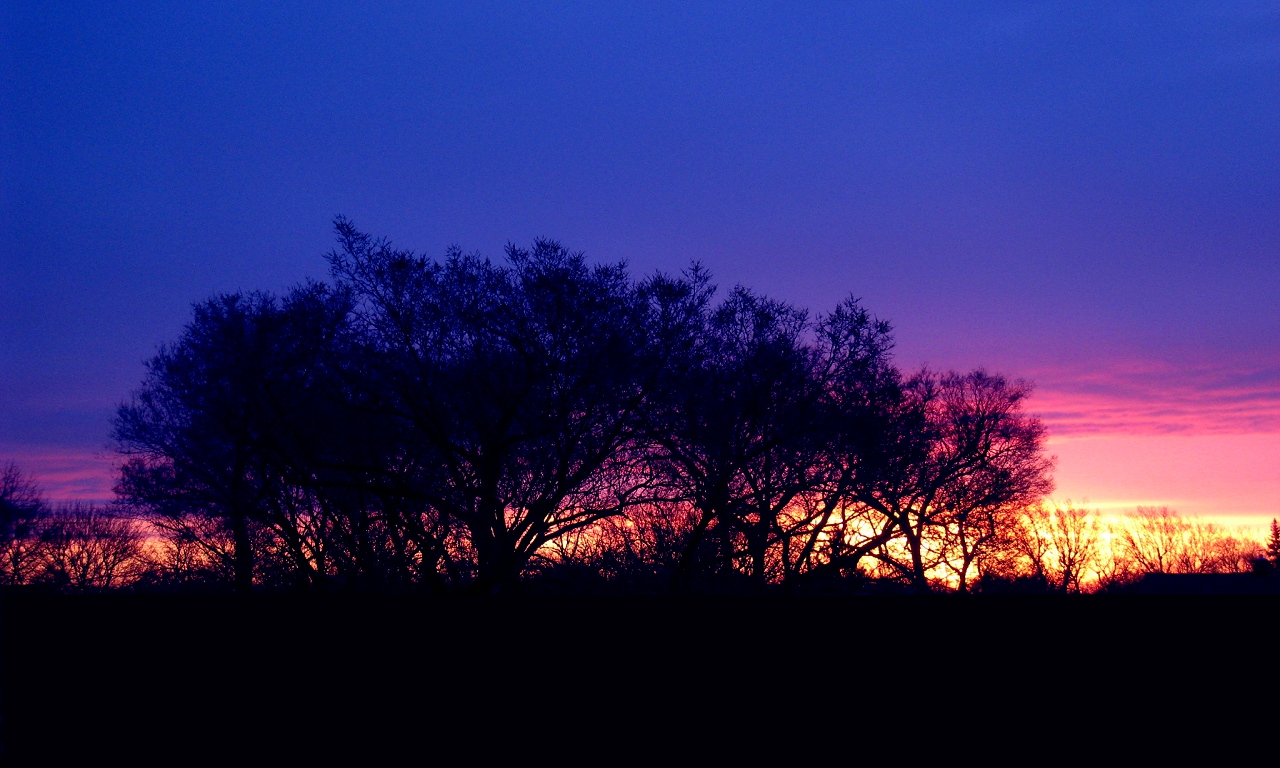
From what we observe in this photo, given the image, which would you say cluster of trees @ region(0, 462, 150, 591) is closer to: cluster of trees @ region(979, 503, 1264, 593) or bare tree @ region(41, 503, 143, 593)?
bare tree @ region(41, 503, 143, 593)

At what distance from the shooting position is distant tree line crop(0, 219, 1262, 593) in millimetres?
25203

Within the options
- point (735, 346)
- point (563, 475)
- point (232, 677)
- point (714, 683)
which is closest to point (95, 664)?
point (232, 677)

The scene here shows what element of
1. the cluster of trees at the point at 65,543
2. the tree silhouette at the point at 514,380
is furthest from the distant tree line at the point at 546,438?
the cluster of trees at the point at 65,543

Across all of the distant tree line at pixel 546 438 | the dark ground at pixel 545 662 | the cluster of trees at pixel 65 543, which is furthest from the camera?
the cluster of trees at pixel 65 543

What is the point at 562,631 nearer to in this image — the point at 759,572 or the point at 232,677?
the point at 232,677

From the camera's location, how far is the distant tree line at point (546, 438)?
25.2 metres

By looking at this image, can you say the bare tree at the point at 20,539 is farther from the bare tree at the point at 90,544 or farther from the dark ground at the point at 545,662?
the dark ground at the point at 545,662

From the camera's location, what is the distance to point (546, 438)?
25.5m

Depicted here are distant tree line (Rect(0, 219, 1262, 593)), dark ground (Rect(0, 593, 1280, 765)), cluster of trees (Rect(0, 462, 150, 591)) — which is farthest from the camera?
cluster of trees (Rect(0, 462, 150, 591))

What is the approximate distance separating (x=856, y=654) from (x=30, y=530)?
5063 centimetres

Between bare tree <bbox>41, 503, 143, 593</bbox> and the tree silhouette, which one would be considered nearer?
the tree silhouette

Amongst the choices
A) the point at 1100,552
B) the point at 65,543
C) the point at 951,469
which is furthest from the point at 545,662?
the point at 1100,552

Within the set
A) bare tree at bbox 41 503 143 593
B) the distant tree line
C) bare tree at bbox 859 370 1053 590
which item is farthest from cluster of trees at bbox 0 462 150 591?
bare tree at bbox 859 370 1053 590

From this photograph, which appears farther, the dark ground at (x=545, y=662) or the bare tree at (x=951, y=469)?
the bare tree at (x=951, y=469)
